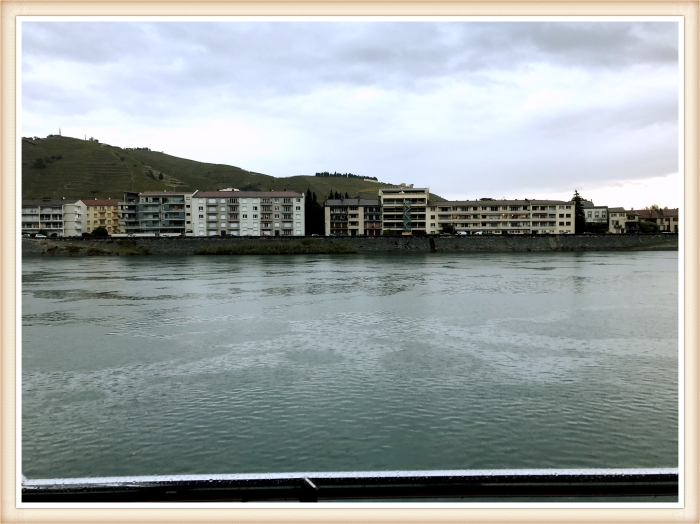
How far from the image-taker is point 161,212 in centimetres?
9619

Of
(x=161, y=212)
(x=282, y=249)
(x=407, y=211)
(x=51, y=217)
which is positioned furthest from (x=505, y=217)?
(x=51, y=217)

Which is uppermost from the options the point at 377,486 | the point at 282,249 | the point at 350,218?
the point at 350,218

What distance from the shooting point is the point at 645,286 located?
31.2 meters

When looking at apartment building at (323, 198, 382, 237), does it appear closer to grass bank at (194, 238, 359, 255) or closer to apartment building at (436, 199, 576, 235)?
apartment building at (436, 199, 576, 235)

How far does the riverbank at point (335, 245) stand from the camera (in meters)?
74.2

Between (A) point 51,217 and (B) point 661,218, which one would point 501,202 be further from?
(A) point 51,217

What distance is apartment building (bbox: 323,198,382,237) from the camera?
95.3 metres

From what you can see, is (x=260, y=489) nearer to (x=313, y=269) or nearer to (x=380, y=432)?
(x=380, y=432)

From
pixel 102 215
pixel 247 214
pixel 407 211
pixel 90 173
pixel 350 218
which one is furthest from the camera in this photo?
pixel 90 173

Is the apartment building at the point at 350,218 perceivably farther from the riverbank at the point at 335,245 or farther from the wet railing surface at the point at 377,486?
the wet railing surface at the point at 377,486

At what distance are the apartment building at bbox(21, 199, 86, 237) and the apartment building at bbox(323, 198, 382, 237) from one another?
46500mm

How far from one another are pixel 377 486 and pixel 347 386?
8.02 meters

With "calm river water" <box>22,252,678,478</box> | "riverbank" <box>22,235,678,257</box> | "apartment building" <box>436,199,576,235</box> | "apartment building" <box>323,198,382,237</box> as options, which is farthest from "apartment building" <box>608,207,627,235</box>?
"calm river water" <box>22,252,678,478</box>

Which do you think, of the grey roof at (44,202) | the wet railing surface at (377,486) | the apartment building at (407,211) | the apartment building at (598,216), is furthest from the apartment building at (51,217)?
the wet railing surface at (377,486)
